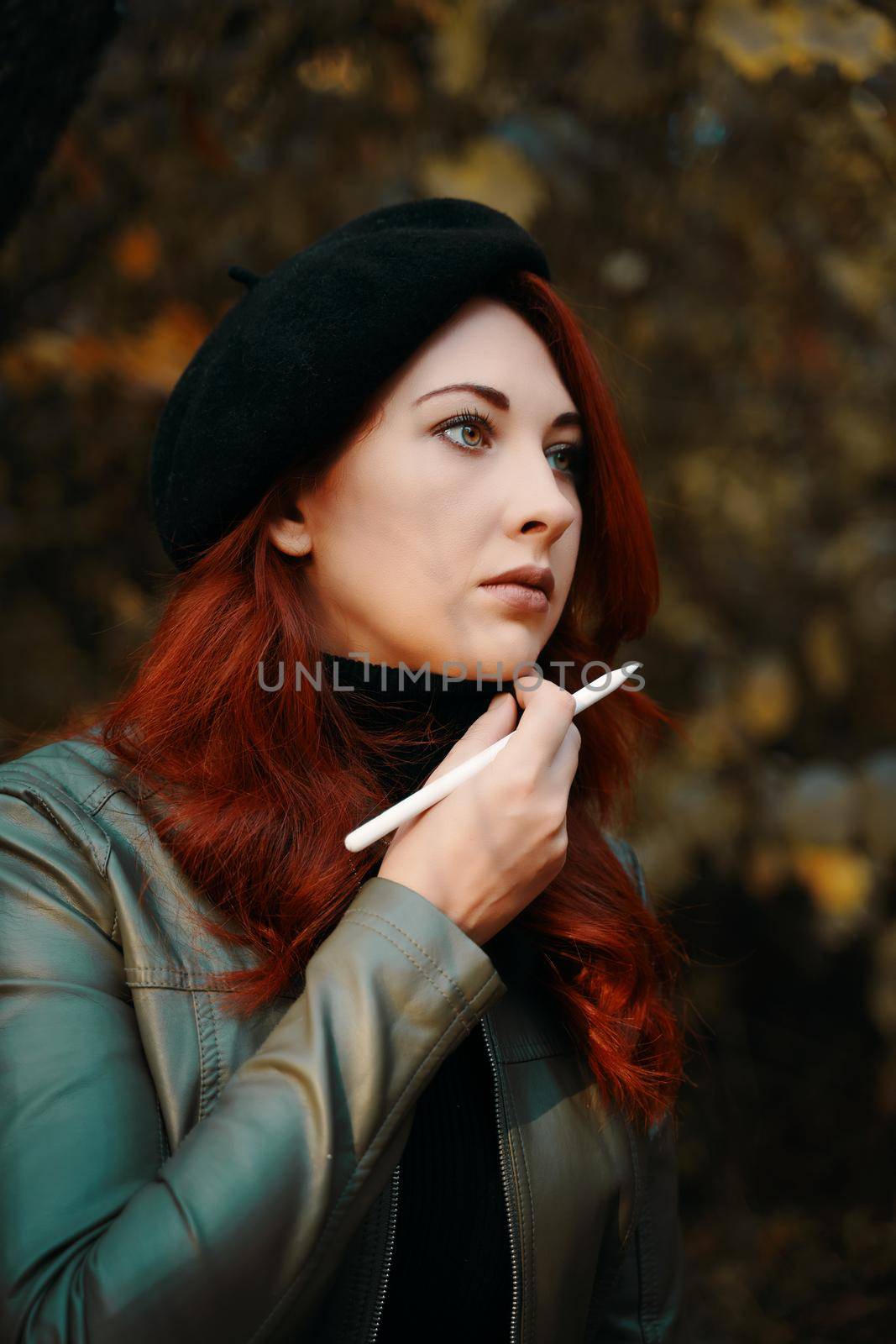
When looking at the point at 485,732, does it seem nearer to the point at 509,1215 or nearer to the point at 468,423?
the point at 468,423

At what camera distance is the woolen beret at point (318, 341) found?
1396 mm

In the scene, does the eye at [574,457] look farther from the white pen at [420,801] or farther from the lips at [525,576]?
the white pen at [420,801]

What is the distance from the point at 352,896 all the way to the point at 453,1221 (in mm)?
382

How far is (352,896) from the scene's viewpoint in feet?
4.36

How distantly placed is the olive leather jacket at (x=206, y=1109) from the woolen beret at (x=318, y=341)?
0.42 meters

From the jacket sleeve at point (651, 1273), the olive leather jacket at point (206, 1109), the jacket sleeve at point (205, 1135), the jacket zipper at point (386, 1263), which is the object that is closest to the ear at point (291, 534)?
the olive leather jacket at point (206, 1109)

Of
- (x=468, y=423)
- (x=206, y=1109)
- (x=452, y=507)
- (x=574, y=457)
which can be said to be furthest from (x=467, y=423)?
(x=206, y=1109)

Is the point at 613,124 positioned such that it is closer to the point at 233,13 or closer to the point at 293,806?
the point at 233,13

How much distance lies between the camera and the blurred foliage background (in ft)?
8.39

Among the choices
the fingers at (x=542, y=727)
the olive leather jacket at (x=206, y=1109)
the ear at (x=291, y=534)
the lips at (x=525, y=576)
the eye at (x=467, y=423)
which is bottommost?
the olive leather jacket at (x=206, y=1109)

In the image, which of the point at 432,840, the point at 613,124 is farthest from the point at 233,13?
the point at 432,840

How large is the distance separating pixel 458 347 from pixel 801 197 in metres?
1.74

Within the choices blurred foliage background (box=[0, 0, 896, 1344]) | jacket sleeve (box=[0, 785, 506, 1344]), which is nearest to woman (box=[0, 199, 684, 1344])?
jacket sleeve (box=[0, 785, 506, 1344])

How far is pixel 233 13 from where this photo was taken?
103 inches
